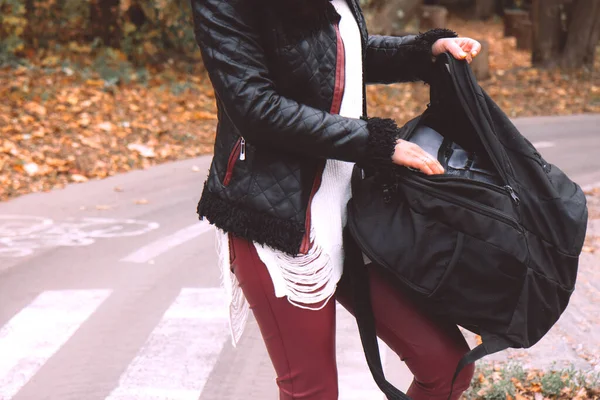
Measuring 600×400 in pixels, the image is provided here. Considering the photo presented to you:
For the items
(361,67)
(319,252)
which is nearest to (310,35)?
(361,67)

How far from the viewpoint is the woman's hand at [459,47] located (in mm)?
2332

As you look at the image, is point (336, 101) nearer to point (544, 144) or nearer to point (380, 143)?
point (380, 143)

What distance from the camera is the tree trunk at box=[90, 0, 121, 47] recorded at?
1242 cm

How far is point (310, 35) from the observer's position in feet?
6.97

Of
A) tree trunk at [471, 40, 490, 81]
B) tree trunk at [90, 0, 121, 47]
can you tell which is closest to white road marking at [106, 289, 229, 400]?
tree trunk at [90, 0, 121, 47]

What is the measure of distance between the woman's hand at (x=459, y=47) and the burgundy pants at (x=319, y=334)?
631 millimetres

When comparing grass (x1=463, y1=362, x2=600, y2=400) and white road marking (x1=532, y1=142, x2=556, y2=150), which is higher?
grass (x1=463, y1=362, x2=600, y2=400)

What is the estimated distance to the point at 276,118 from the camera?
6.71ft

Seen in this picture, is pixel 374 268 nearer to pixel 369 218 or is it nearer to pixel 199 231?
pixel 369 218

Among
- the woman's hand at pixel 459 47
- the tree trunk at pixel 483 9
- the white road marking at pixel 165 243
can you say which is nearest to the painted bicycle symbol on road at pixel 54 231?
the white road marking at pixel 165 243

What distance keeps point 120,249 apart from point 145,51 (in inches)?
264

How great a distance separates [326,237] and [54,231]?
476 cm

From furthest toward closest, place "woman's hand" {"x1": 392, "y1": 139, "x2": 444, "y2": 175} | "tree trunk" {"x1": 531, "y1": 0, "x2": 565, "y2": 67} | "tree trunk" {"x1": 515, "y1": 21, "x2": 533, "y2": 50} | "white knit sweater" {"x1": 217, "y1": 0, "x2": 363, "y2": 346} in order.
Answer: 1. "tree trunk" {"x1": 515, "y1": 21, "x2": 533, "y2": 50}
2. "tree trunk" {"x1": 531, "y1": 0, "x2": 565, "y2": 67}
3. "white knit sweater" {"x1": 217, "y1": 0, "x2": 363, "y2": 346}
4. "woman's hand" {"x1": 392, "y1": 139, "x2": 444, "y2": 175}

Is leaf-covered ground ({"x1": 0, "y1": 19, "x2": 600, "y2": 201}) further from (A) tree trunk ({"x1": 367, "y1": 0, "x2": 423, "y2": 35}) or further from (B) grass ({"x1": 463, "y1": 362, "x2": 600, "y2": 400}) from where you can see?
(B) grass ({"x1": 463, "y1": 362, "x2": 600, "y2": 400})
